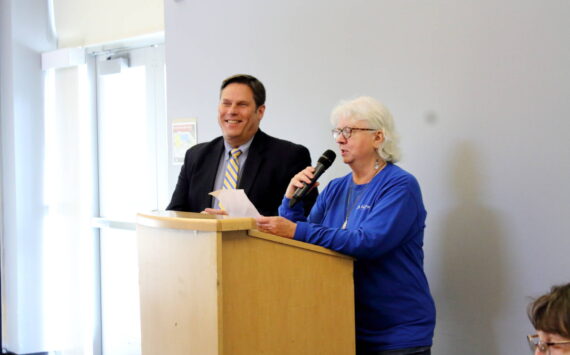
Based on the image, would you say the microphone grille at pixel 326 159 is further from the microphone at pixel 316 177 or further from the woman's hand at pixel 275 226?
the woman's hand at pixel 275 226

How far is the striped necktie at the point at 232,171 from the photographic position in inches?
106

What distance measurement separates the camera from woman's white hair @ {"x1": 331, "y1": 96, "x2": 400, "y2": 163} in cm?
230

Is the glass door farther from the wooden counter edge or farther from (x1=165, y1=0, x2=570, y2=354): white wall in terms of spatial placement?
the wooden counter edge

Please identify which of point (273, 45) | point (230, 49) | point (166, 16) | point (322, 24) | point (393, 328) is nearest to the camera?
point (393, 328)

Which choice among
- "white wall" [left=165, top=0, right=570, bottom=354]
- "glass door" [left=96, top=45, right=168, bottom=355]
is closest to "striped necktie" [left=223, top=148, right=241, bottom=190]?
"white wall" [left=165, top=0, right=570, bottom=354]

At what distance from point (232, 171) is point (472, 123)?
1081mm

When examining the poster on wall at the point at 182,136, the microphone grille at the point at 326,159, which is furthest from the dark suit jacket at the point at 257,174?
the poster on wall at the point at 182,136

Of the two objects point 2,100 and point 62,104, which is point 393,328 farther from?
point 2,100

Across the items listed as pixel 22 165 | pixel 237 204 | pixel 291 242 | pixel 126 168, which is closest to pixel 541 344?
pixel 291 242

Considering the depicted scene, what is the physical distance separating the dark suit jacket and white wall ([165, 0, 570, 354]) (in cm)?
60

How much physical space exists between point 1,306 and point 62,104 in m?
1.97

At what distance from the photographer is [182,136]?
13.4 ft

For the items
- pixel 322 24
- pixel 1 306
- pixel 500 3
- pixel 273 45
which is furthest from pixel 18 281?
pixel 500 3

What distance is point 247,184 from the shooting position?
2.64m
